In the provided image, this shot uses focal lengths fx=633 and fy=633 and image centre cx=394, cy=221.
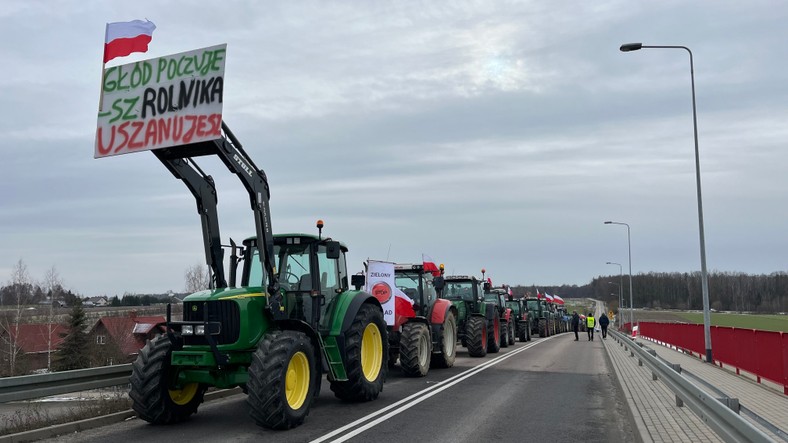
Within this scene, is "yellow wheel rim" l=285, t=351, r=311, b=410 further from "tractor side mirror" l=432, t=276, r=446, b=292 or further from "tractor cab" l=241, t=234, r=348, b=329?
"tractor side mirror" l=432, t=276, r=446, b=292

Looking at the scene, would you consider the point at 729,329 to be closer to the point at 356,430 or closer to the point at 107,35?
the point at 356,430

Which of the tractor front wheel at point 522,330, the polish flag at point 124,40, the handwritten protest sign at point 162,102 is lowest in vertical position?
the tractor front wheel at point 522,330

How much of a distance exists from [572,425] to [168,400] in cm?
552

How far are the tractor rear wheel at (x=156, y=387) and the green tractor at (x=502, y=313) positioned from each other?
56.3 feet

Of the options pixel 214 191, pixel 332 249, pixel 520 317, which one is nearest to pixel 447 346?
pixel 332 249

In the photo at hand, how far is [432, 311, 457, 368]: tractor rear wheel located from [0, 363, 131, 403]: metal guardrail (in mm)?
8443

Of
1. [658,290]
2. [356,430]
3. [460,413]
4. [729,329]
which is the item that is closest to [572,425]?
[460,413]

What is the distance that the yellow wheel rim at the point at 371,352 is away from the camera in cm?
1094

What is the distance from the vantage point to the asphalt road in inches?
311

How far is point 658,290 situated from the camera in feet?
479

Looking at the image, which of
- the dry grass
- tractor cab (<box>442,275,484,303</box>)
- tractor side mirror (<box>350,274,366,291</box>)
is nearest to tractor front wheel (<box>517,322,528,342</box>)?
tractor cab (<box>442,275,484,303</box>)

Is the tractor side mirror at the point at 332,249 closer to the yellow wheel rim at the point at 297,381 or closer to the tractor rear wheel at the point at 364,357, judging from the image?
the tractor rear wheel at the point at 364,357

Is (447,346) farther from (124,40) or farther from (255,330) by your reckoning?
(124,40)

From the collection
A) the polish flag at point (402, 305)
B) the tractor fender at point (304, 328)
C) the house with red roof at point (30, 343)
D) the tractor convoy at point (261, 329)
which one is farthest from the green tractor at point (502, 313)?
the house with red roof at point (30, 343)
